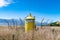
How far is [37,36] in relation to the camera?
185 inches

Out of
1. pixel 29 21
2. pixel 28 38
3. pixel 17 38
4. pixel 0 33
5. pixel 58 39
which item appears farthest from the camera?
pixel 29 21

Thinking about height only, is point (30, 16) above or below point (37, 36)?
above

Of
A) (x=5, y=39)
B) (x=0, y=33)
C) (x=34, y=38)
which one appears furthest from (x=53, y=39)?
(x=0, y=33)

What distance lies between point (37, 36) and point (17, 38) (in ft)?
1.93

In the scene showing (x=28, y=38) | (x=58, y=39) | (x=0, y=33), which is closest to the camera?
(x=58, y=39)

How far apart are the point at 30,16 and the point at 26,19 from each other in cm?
21

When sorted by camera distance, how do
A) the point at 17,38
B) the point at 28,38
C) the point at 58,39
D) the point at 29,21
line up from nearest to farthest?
the point at 58,39 → the point at 28,38 → the point at 17,38 → the point at 29,21

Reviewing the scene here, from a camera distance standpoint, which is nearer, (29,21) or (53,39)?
(53,39)

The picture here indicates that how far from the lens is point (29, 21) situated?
7.34 m

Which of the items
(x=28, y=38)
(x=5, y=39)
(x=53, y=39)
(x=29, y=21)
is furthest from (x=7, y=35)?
(x=29, y=21)

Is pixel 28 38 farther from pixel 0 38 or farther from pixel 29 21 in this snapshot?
pixel 29 21

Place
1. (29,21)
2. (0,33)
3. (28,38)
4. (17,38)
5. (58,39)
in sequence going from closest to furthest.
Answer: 1. (58,39)
2. (28,38)
3. (17,38)
4. (0,33)
5. (29,21)

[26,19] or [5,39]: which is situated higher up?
[26,19]

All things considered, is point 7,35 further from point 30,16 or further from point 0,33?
point 30,16
